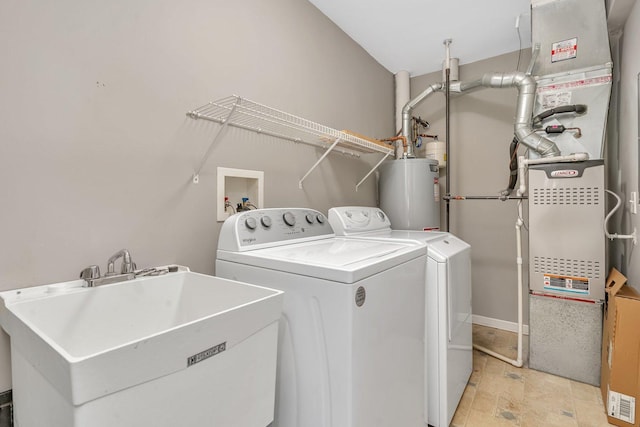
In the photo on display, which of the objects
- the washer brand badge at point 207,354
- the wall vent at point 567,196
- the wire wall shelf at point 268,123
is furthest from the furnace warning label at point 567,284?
the washer brand badge at point 207,354

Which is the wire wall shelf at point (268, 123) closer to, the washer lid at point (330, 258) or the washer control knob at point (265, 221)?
the washer control knob at point (265, 221)

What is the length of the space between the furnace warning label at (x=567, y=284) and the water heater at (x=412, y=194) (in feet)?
2.91

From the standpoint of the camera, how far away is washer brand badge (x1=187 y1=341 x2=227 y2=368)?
2.26ft

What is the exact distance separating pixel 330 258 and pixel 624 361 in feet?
5.58

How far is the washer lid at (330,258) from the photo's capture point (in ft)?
3.29

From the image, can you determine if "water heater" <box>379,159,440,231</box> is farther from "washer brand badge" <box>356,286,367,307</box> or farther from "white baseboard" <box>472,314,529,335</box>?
"washer brand badge" <box>356,286,367,307</box>

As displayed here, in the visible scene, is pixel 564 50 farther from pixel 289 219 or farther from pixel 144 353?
pixel 144 353

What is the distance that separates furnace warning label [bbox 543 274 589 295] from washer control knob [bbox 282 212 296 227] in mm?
1787

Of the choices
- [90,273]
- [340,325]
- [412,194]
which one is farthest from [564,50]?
[90,273]

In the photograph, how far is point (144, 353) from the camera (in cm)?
60

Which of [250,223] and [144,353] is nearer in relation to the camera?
[144,353]

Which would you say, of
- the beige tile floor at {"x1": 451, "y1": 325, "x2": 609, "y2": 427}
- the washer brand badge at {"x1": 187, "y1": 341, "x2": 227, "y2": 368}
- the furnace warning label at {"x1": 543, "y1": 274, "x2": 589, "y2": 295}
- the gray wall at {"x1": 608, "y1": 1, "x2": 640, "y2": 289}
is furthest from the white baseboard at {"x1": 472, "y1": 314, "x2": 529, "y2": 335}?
the washer brand badge at {"x1": 187, "y1": 341, "x2": 227, "y2": 368}

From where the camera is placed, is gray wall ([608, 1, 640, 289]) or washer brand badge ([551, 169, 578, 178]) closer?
gray wall ([608, 1, 640, 289])

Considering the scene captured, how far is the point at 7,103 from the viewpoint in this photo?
0.92 metres
